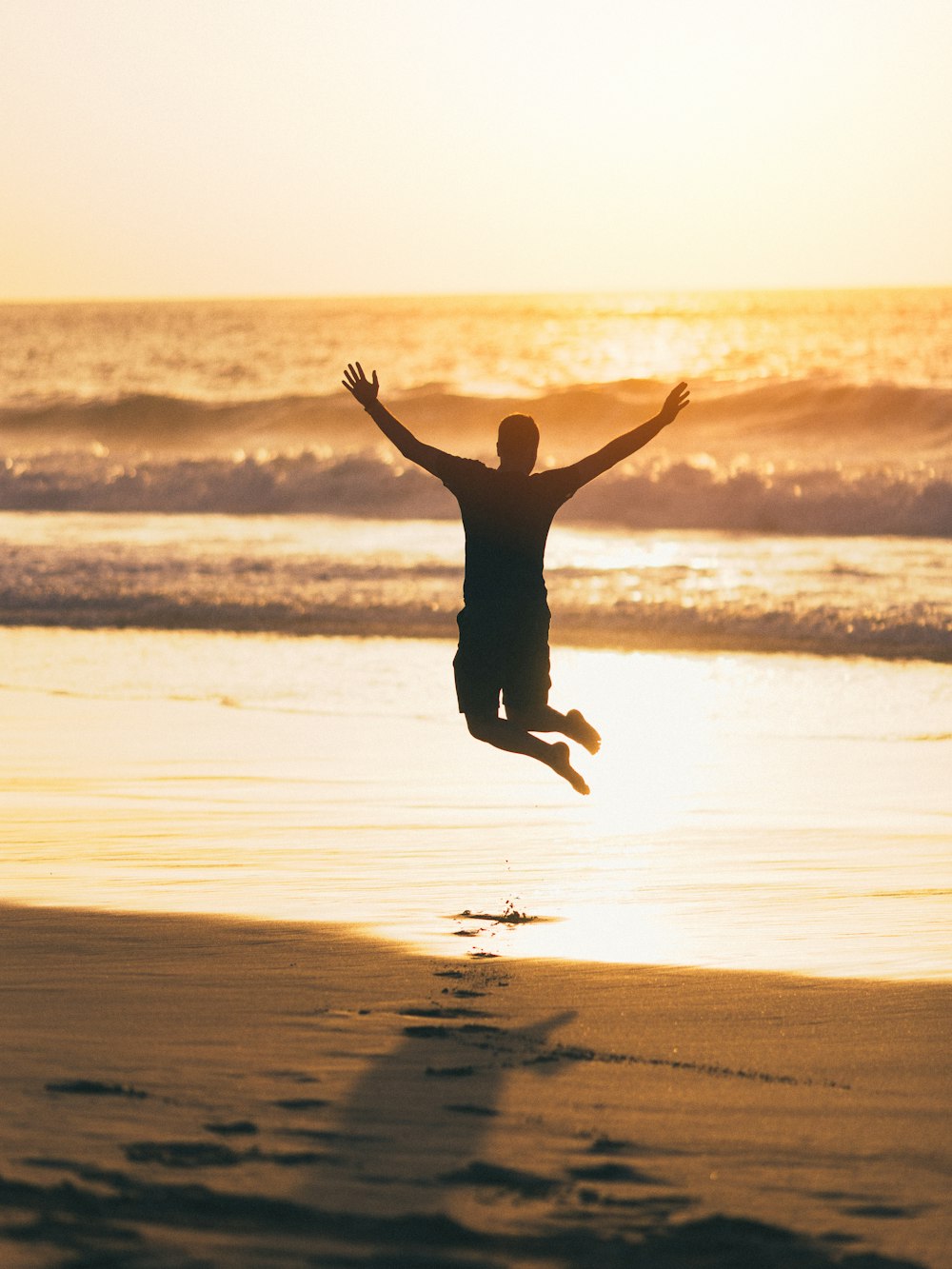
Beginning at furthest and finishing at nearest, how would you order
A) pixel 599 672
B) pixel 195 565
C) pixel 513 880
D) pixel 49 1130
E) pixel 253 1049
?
1. pixel 195 565
2. pixel 599 672
3. pixel 513 880
4. pixel 253 1049
5. pixel 49 1130

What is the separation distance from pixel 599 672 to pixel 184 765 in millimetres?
4290

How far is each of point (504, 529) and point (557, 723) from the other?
0.85 metres

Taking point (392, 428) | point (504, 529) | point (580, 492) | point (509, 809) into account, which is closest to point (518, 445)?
point (504, 529)

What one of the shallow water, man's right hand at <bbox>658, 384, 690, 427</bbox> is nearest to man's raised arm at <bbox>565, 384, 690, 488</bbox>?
man's right hand at <bbox>658, 384, 690, 427</bbox>

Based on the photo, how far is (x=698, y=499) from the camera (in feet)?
86.1

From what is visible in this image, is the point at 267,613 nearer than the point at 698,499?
Yes

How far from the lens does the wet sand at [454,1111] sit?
3.34 metres

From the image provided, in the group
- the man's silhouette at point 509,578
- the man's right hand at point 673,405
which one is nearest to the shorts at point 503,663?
the man's silhouette at point 509,578

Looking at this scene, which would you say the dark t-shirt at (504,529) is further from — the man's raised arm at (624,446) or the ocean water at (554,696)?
the ocean water at (554,696)

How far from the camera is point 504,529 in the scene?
6.27m

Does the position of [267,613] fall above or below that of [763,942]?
above

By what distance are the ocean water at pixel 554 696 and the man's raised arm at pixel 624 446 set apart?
160 cm

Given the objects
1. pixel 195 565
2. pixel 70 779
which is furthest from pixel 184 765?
pixel 195 565

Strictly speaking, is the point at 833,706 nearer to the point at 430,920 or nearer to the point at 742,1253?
the point at 430,920
